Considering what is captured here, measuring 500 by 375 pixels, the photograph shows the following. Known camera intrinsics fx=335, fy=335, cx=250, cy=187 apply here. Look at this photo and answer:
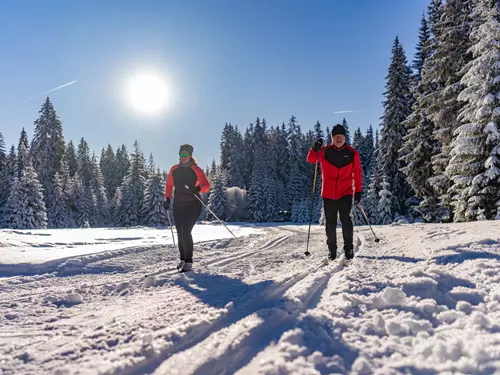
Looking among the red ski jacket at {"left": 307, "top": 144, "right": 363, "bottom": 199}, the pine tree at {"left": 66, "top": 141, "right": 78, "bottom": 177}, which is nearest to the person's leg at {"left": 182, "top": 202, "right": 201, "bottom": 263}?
the red ski jacket at {"left": 307, "top": 144, "right": 363, "bottom": 199}

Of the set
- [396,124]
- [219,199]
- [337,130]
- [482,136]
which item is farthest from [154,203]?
[337,130]

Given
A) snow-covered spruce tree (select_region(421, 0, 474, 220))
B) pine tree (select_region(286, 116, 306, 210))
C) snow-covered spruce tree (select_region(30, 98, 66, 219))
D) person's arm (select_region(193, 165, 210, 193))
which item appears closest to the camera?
person's arm (select_region(193, 165, 210, 193))

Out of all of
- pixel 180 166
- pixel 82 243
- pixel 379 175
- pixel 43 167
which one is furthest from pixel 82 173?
pixel 180 166

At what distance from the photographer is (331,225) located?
5680mm

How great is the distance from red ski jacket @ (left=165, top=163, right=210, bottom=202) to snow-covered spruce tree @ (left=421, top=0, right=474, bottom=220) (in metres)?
15.0

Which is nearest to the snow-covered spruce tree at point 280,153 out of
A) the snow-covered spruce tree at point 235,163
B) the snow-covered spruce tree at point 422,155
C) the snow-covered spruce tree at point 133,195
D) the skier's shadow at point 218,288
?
the snow-covered spruce tree at point 235,163

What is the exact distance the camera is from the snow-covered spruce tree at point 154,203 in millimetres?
42531

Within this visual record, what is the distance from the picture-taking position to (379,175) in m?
32.8

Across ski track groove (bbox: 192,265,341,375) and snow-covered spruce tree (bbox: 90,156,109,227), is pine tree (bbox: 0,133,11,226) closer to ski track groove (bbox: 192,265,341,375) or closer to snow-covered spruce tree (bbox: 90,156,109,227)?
snow-covered spruce tree (bbox: 90,156,109,227)

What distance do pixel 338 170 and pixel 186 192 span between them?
2577 millimetres

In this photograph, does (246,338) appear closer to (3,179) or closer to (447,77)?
(447,77)

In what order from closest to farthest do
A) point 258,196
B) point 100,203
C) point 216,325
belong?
point 216,325 → point 258,196 → point 100,203

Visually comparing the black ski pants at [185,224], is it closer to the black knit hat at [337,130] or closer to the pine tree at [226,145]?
the black knit hat at [337,130]

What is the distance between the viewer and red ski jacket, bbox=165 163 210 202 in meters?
5.59
